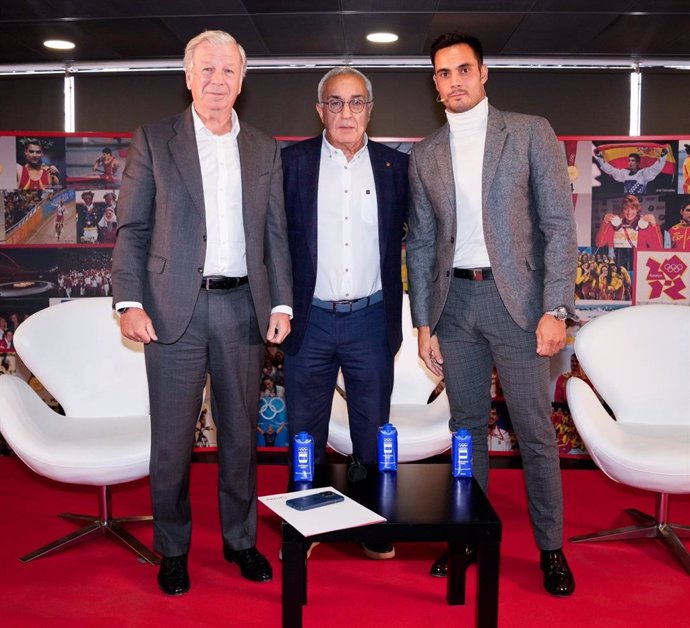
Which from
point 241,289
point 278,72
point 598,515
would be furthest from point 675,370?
point 278,72

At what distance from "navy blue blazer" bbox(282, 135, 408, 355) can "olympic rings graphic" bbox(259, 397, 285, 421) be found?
5.60 feet

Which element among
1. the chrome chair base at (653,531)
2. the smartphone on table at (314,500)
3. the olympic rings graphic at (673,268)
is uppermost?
the olympic rings graphic at (673,268)

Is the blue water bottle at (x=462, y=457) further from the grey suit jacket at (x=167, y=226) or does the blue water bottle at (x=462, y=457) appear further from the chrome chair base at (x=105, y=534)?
the chrome chair base at (x=105, y=534)

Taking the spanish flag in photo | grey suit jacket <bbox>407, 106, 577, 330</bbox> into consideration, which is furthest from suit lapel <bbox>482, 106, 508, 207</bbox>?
the spanish flag in photo

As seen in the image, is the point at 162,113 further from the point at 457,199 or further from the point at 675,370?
the point at 675,370

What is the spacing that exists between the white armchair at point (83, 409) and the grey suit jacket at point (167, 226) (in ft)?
2.16

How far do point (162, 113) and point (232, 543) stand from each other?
348 centimetres

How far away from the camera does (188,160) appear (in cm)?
274

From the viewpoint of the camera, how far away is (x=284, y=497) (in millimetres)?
2395

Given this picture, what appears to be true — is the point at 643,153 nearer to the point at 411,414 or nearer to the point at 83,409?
the point at 411,414

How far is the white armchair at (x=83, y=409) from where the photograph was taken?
9.93 ft

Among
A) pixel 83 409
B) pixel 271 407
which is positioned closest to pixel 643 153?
pixel 271 407

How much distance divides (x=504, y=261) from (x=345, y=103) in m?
0.87

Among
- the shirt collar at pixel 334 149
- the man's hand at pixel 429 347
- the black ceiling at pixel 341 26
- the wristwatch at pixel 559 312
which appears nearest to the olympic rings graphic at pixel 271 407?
the man's hand at pixel 429 347
